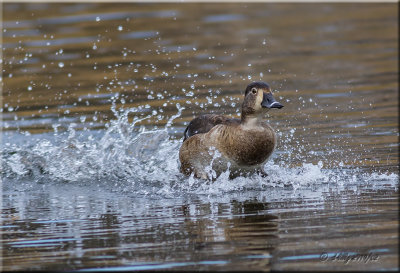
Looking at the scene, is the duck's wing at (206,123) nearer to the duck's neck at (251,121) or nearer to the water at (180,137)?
the duck's neck at (251,121)

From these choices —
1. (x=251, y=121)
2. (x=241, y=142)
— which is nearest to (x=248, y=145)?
(x=241, y=142)

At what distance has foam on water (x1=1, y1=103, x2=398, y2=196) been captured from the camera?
895 centimetres

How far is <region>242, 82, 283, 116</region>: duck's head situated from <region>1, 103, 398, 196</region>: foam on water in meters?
0.78

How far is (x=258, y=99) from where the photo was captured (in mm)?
8680

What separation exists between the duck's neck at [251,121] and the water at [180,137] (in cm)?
66

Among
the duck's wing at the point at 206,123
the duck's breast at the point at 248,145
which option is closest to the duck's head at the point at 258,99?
the duck's breast at the point at 248,145

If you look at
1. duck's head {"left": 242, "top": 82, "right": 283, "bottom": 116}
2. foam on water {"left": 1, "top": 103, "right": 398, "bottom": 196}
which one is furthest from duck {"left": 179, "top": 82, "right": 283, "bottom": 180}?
foam on water {"left": 1, "top": 103, "right": 398, "bottom": 196}

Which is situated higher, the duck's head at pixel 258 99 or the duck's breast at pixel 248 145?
the duck's head at pixel 258 99

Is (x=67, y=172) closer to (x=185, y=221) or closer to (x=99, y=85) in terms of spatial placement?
(x=185, y=221)

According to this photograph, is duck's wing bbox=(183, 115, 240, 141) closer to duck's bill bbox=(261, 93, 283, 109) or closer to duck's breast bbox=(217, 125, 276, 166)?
duck's breast bbox=(217, 125, 276, 166)

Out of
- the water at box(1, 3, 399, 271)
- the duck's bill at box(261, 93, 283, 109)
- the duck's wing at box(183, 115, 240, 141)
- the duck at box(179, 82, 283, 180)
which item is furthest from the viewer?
the duck's wing at box(183, 115, 240, 141)

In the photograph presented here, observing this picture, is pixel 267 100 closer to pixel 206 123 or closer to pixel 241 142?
pixel 241 142

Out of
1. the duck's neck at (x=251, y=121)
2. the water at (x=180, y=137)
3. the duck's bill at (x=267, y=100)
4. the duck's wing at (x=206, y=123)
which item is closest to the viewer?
the water at (x=180, y=137)

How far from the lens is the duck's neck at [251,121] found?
8852mm
